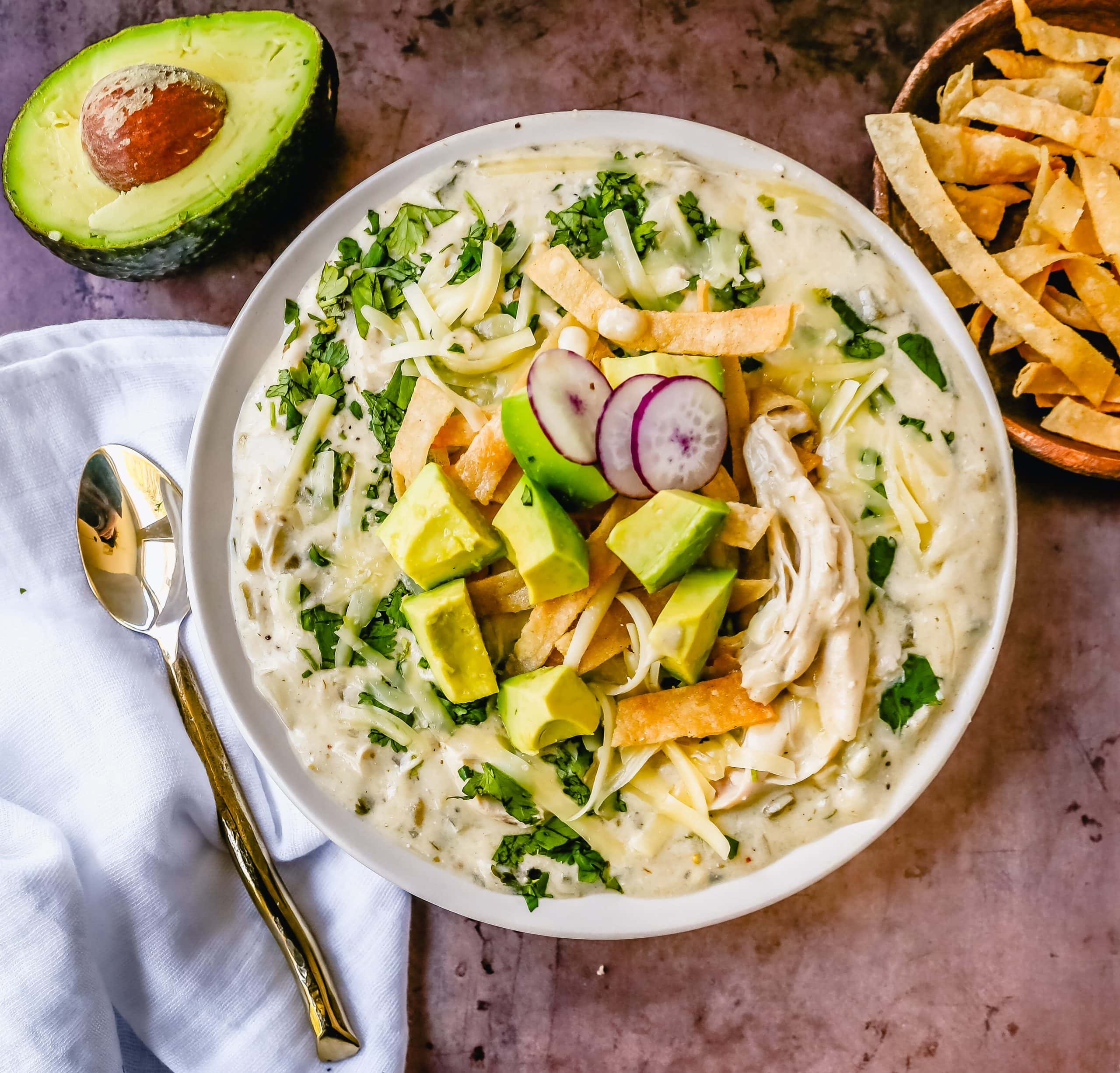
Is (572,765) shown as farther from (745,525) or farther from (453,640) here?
(745,525)

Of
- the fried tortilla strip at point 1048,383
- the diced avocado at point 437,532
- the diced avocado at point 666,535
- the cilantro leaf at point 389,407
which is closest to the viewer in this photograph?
the diced avocado at point 666,535

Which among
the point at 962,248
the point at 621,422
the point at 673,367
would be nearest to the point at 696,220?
the point at 673,367

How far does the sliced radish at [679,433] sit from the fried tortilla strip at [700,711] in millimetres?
524

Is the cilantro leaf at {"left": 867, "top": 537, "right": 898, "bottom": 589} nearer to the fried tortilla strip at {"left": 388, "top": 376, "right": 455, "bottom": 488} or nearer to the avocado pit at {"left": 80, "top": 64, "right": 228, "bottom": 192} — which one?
the fried tortilla strip at {"left": 388, "top": 376, "right": 455, "bottom": 488}

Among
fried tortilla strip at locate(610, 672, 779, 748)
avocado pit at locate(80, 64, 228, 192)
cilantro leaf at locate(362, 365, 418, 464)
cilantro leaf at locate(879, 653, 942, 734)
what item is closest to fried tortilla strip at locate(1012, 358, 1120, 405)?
cilantro leaf at locate(879, 653, 942, 734)

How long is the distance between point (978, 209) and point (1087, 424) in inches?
27.6

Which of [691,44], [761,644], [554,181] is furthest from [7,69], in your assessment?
[761,644]

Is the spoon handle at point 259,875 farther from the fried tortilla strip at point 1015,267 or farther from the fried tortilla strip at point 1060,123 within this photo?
the fried tortilla strip at point 1060,123

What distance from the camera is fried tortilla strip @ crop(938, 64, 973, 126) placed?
2.66m

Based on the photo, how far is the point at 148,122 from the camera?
2.54 metres

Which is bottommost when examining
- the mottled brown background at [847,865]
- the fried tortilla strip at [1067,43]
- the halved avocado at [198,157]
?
the mottled brown background at [847,865]

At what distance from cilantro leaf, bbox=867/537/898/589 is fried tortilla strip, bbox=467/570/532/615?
0.87 metres

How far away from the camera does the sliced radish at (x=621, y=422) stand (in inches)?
84.7

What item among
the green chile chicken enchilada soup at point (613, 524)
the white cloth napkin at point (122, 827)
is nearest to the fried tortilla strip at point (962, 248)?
the green chile chicken enchilada soup at point (613, 524)
